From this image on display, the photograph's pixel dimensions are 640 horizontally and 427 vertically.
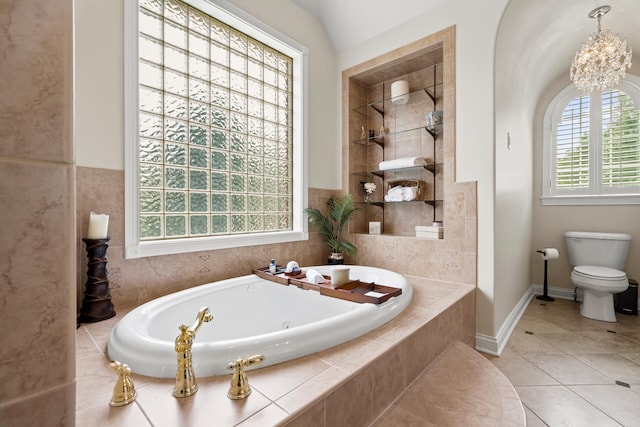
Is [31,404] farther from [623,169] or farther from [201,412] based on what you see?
[623,169]

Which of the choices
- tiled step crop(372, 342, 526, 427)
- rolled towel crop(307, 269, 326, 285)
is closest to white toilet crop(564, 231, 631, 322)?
tiled step crop(372, 342, 526, 427)

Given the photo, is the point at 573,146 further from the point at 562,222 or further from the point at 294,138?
the point at 294,138

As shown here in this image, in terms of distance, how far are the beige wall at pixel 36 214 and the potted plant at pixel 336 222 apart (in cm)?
234

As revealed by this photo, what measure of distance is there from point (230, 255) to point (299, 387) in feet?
4.62

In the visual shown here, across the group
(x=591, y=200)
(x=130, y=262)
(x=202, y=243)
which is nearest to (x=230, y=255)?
(x=202, y=243)

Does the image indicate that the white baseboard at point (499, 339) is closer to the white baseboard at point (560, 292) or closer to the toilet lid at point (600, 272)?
the toilet lid at point (600, 272)

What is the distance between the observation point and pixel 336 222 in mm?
2910

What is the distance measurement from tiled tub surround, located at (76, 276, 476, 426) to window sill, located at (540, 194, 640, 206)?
313 centimetres

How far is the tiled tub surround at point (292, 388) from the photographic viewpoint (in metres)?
0.81

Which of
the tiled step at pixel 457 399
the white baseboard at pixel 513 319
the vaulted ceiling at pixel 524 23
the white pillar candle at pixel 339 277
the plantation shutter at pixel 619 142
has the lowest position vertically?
the white baseboard at pixel 513 319

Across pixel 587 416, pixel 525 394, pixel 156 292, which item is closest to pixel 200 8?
pixel 156 292

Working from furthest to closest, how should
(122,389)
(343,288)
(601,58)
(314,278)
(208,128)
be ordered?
(601,58) → (208,128) → (314,278) → (343,288) → (122,389)

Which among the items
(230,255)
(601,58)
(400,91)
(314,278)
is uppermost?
(601,58)

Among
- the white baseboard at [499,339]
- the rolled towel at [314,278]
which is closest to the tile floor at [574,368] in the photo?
the white baseboard at [499,339]
